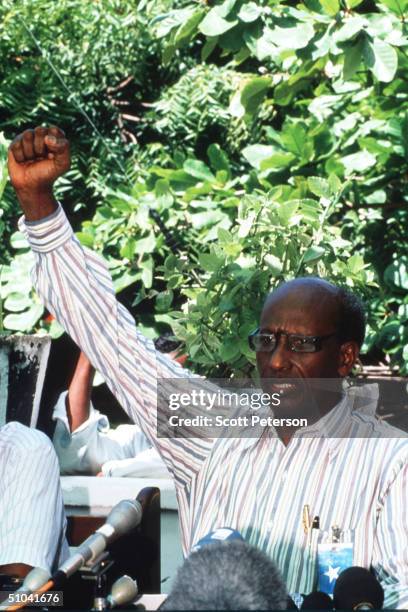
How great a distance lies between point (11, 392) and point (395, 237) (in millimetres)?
2095

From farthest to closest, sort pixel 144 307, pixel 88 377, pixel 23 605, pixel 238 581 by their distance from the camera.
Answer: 1. pixel 144 307
2. pixel 88 377
3. pixel 23 605
4. pixel 238 581

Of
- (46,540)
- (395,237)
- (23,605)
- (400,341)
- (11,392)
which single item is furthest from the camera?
(395,237)

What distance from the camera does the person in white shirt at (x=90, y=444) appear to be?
3.85 m

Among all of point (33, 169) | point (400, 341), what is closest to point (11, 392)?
point (33, 169)

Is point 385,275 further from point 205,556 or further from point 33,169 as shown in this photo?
point 205,556

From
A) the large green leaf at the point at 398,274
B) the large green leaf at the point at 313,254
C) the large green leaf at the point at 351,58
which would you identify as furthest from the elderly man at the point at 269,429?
the large green leaf at the point at 398,274

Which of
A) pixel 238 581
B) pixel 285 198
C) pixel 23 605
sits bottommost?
pixel 23 605

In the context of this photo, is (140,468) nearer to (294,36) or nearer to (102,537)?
(294,36)

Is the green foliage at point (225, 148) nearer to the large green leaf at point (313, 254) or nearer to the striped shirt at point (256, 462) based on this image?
the large green leaf at point (313, 254)


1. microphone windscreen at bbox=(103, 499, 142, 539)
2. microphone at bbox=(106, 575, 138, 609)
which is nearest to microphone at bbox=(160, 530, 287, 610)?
microphone at bbox=(106, 575, 138, 609)

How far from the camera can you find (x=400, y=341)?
15.3 feet

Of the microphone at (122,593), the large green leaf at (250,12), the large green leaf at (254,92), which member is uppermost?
the large green leaf at (250,12)

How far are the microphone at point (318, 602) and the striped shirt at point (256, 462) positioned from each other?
32 cm

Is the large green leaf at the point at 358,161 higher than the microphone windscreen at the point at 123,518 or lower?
higher
